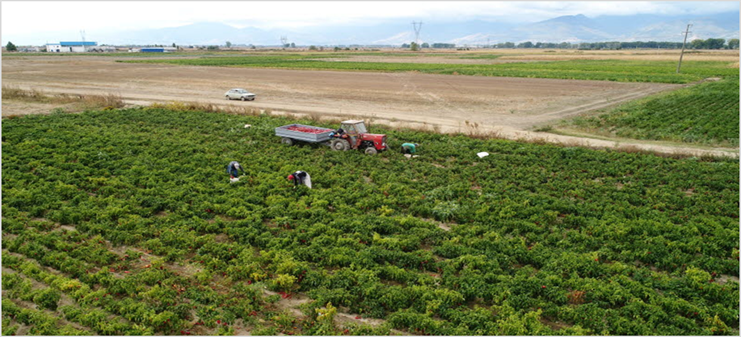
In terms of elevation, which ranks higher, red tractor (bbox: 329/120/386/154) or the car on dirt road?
the car on dirt road

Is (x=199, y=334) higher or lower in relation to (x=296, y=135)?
lower

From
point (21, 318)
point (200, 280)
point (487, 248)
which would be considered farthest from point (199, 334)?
point (487, 248)

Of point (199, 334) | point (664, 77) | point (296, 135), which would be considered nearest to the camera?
point (199, 334)

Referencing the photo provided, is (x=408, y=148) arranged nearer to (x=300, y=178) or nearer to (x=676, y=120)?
(x=300, y=178)

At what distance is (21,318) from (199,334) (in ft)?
12.4

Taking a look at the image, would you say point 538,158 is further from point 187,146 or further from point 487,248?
point 187,146

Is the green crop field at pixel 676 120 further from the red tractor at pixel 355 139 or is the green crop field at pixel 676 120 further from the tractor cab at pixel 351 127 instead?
the tractor cab at pixel 351 127

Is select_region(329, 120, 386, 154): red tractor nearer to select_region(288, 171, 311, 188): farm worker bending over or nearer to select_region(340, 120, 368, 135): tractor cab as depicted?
select_region(340, 120, 368, 135): tractor cab

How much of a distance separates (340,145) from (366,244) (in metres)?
10.7

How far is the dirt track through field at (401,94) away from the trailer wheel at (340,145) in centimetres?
1059

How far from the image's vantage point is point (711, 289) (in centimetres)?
1068

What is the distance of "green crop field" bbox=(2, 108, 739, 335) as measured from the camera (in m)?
9.75

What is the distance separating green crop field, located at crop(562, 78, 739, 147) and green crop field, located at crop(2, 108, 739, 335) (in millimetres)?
8739

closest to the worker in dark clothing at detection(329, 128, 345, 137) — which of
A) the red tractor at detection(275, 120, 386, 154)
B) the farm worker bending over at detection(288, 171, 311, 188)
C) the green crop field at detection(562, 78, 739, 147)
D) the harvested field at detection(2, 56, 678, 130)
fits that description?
the red tractor at detection(275, 120, 386, 154)
